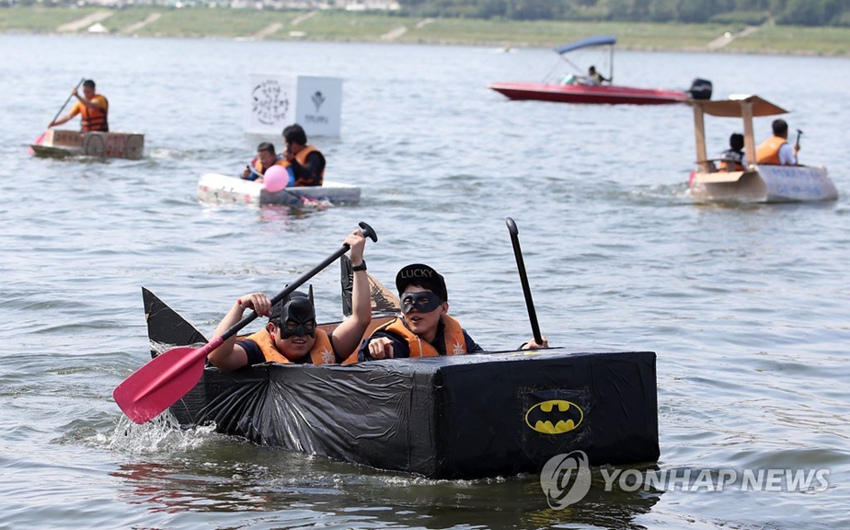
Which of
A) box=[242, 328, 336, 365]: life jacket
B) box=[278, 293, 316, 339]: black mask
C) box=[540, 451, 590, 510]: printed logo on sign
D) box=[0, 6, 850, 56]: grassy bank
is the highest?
box=[0, 6, 850, 56]: grassy bank

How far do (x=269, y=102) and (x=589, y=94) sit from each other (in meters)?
17.0

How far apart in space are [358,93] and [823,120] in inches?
645

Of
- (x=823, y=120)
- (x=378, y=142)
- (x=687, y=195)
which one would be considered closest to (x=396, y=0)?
(x=823, y=120)

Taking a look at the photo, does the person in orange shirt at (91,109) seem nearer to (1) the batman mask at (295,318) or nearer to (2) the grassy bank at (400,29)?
(1) the batman mask at (295,318)

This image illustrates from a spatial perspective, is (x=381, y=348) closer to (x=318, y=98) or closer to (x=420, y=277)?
(x=420, y=277)

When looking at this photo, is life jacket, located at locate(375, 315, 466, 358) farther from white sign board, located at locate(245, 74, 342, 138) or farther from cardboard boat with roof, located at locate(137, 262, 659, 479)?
white sign board, located at locate(245, 74, 342, 138)

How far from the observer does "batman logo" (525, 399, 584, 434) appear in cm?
693

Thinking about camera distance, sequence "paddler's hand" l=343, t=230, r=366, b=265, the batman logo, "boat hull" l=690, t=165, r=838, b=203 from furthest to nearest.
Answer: "boat hull" l=690, t=165, r=838, b=203 < "paddler's hand" l=343, t=230, r=366, b=265 < the batman logo

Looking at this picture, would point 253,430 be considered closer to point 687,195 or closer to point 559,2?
point 687,195

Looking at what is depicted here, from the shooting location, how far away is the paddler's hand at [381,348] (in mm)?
7426

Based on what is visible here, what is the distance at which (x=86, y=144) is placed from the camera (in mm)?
23469

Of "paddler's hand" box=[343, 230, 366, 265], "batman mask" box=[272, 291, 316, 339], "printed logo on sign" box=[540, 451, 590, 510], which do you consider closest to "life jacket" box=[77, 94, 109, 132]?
"paddler's hand" box=[343, 230, 366, 265]

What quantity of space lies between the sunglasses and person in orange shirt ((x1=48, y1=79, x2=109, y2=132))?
1622cm

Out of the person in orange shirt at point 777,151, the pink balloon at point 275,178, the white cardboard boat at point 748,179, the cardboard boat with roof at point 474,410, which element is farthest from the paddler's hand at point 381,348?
the person in orange shirt at point 777,151
